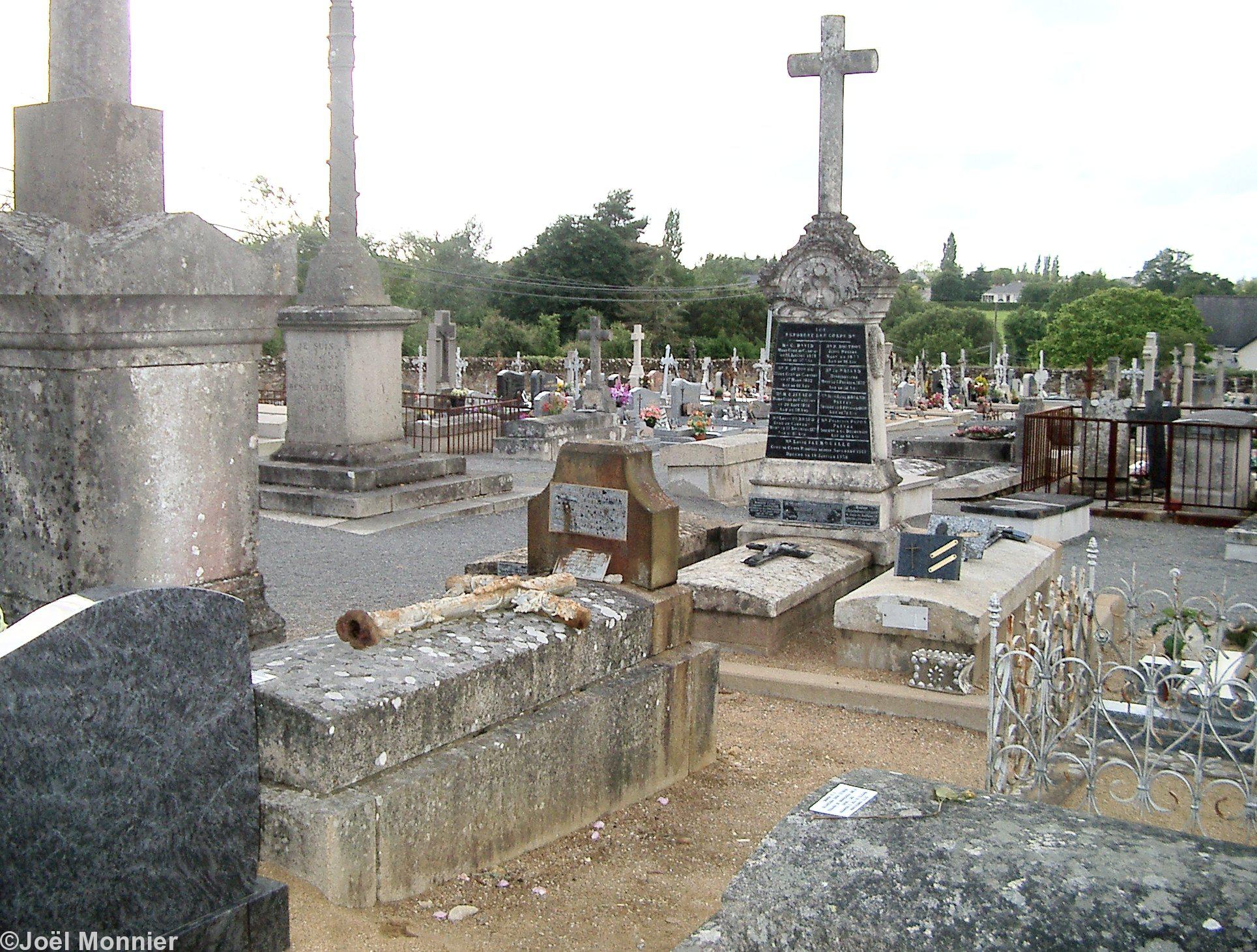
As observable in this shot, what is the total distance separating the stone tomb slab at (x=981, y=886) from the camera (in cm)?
196

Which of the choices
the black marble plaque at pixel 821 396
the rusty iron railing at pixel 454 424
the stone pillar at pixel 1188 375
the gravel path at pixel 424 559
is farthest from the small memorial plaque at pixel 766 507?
the stone pillar at pixel 1188 375

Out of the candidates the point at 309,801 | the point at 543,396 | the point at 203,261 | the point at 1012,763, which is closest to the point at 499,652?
the point at 309,801

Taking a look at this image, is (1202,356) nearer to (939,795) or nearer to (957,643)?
(957,643)

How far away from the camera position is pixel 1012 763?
470 centimetres

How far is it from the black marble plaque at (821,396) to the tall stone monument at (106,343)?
208 inches

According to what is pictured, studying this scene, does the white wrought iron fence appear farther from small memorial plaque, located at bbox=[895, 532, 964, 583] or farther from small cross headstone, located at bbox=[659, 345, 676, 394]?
small cross headstone, located at bbox=[659, 345, 676, 394]

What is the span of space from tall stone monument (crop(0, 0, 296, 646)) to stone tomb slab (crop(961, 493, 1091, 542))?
621cm

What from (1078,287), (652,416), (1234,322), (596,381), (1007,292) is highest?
(1007,292)

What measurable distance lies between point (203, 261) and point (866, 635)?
13.7ft

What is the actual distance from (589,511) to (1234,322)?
232 feet

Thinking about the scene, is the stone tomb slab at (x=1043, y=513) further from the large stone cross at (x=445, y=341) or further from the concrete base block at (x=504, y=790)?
the large stone cross at (x=445, y=341)

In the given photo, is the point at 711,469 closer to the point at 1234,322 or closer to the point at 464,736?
the point at 464,736

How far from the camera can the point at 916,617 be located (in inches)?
251

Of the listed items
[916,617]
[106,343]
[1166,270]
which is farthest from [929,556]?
[1166,270]
